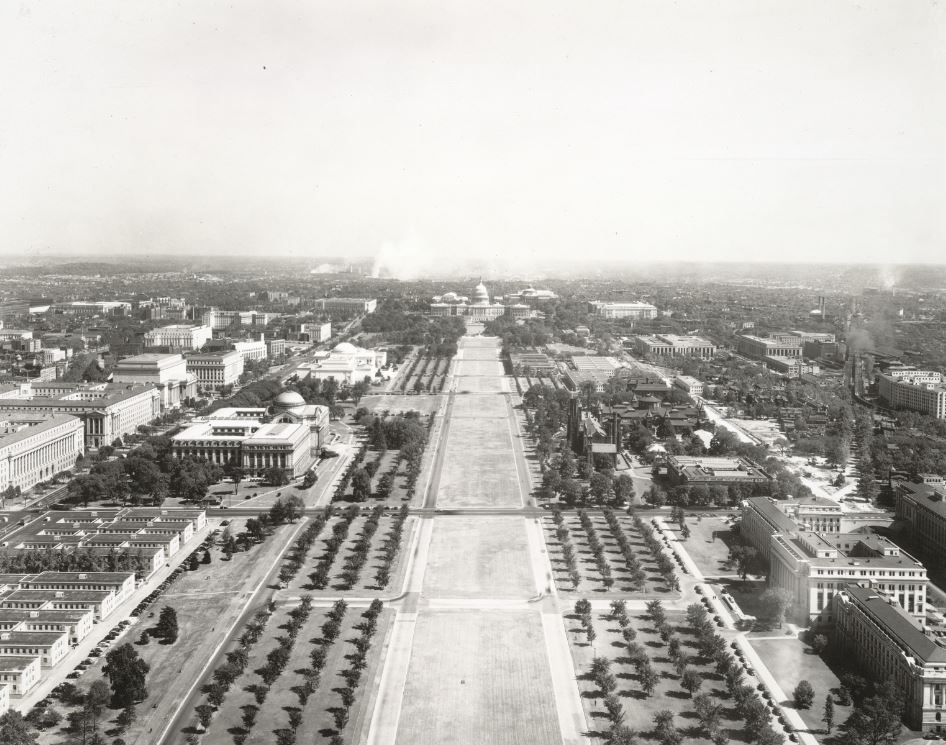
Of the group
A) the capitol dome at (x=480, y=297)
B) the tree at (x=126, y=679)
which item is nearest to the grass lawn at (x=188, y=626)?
the tree at (x=126, y=679)

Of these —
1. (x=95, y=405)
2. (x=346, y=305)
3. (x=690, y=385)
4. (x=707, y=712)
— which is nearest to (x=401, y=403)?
(x=95, y=405)

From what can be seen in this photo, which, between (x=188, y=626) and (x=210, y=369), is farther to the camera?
(x=210, y=369)

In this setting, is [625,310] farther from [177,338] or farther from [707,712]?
[707,712]

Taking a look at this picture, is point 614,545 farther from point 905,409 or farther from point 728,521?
point 905,409

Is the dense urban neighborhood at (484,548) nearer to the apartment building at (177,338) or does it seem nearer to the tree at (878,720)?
the tree at (878,720)

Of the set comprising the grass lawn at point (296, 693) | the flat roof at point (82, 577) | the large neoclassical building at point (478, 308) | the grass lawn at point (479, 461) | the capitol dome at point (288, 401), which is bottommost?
the grass lawn at point (296, 693)

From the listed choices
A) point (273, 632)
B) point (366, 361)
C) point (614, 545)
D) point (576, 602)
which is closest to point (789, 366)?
point (366, 361)
